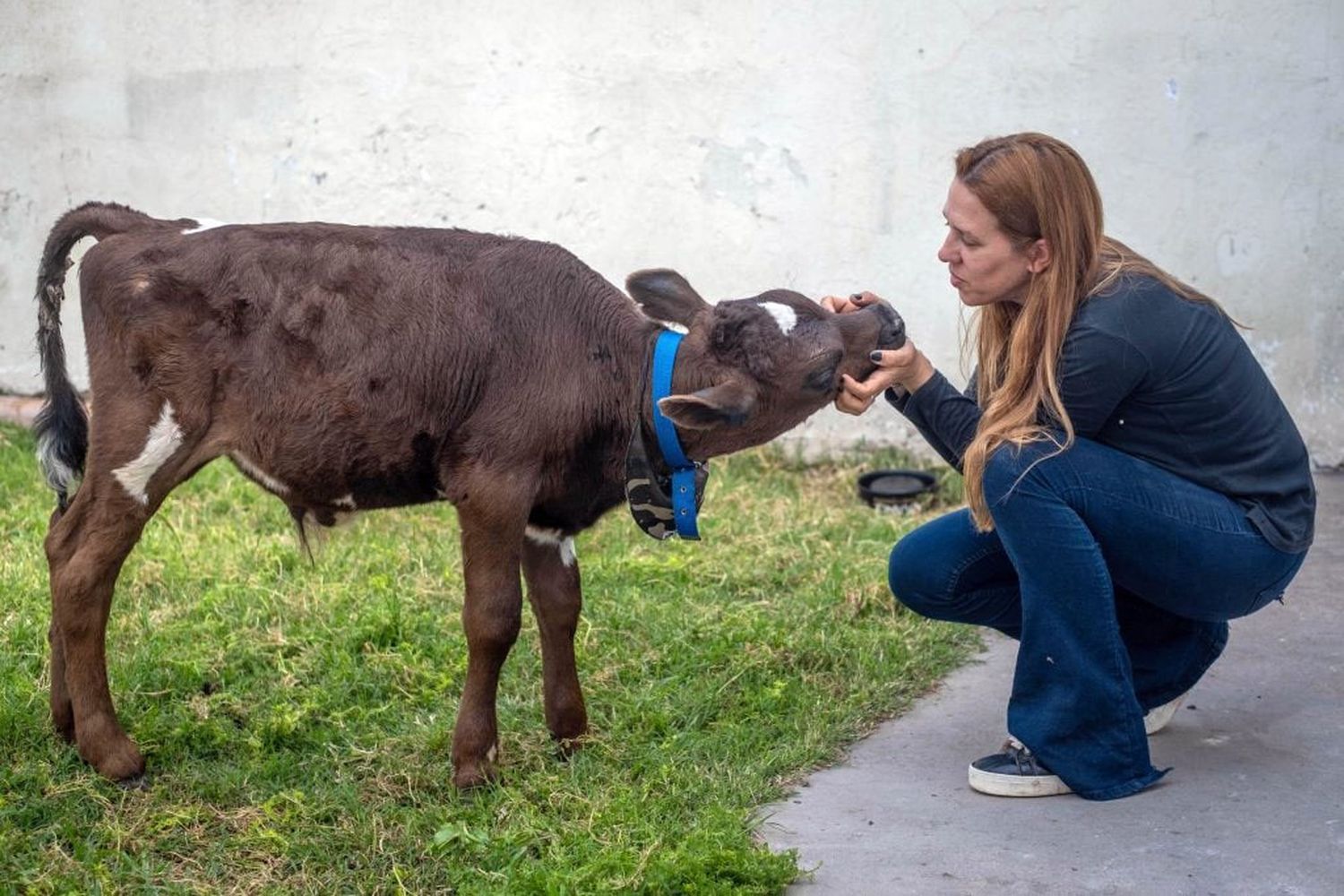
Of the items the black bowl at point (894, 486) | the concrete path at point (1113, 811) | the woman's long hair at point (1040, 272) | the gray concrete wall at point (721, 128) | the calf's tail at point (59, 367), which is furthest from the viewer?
the gray concrete wall at point (721, 128)

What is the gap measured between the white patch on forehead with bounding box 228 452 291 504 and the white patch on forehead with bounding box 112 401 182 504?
177mm

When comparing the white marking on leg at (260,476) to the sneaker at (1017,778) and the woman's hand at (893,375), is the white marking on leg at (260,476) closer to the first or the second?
the woman's hand at (893,375)

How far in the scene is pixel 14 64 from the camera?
8.45 metres

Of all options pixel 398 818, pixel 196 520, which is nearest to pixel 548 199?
pixel 196 520

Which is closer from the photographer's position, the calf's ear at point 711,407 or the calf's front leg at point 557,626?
the calf's ear at point 711,407

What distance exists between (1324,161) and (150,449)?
5582 millimetres

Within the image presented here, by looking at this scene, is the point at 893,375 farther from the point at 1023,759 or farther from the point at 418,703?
the point at 418,703

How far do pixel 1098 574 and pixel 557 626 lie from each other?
155 cm

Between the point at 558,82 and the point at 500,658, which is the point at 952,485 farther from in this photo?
the point at 500,658

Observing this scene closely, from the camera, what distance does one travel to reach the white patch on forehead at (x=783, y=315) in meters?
4.54

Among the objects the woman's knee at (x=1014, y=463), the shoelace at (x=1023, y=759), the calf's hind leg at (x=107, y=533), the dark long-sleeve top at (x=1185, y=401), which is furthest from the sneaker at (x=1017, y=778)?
the calf's hind leg at (x=107, y=533)

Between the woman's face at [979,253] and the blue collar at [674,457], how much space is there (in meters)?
0.83

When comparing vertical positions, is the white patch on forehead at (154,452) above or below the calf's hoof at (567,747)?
above

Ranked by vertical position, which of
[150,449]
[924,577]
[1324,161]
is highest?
[1324,161]
